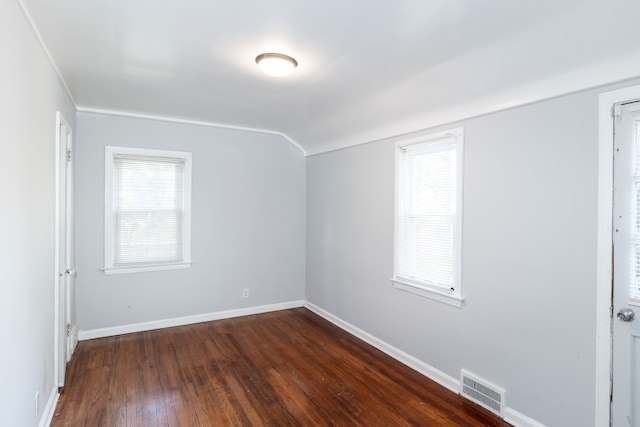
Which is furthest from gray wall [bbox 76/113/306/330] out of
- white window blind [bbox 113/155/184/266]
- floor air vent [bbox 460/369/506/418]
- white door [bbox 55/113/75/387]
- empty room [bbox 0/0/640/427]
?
floor air vent [bbox 460/369/506/418]

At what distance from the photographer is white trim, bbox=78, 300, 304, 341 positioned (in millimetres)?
3916

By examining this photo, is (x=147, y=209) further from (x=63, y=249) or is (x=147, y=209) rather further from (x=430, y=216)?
(x=430, y=216)

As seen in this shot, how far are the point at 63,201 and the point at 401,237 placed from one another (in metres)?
3.12

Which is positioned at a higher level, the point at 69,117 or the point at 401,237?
the point at 69,117

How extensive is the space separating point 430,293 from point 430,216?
0.69 meters

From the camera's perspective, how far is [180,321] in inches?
171

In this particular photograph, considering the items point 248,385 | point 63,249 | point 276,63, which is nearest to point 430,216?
point 276,63

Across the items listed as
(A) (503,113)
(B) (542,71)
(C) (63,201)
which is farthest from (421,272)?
(C) (63,201)

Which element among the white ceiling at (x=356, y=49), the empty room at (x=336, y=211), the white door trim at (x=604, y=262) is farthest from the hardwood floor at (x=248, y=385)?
the white ceiling at (x=356, y=49)

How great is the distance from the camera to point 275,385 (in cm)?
295

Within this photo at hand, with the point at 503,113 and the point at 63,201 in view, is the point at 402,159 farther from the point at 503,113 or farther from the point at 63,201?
the point at 63,201

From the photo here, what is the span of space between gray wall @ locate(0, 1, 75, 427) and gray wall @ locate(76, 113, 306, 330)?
4.66ft

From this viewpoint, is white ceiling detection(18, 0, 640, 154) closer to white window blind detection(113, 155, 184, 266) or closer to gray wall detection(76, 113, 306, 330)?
gray wall detection(76, 113, 306, 330)

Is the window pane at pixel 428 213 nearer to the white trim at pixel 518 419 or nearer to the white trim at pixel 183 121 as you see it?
the white trim at pixel 518 419
